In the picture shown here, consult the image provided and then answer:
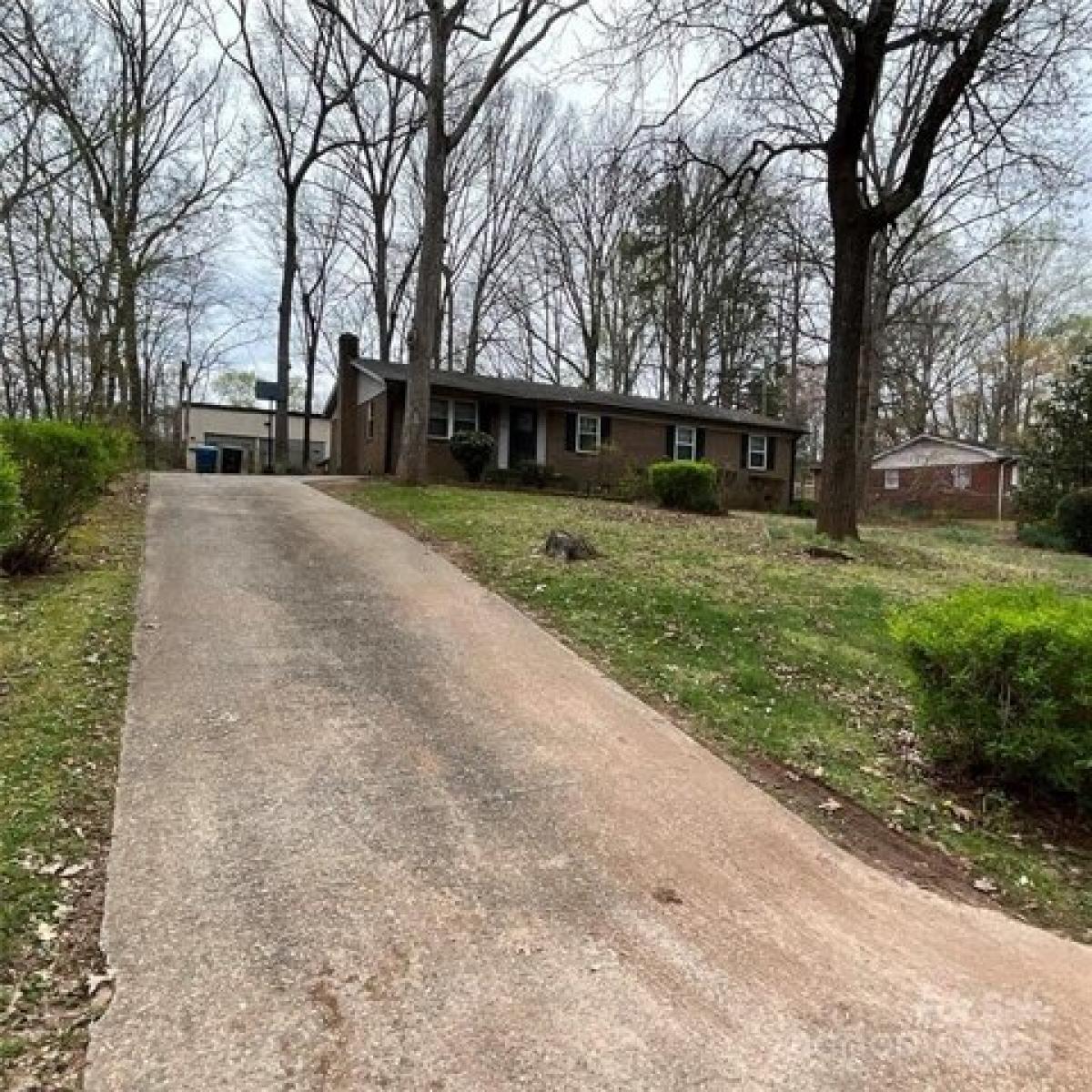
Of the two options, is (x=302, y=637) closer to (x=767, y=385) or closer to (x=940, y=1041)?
(x=940, y=1041)

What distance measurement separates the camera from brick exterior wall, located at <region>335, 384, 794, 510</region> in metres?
19.8

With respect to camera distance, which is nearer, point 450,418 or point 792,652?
point 792,652

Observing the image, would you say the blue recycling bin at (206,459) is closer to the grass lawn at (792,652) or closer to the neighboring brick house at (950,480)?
the grass lawn at (792,652)

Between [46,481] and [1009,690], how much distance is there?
7.10m

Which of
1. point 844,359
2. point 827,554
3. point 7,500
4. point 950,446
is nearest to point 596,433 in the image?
point 844,359

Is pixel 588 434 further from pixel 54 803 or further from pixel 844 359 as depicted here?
pixel 54 803

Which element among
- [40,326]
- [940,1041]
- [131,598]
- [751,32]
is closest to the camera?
[940,1041]

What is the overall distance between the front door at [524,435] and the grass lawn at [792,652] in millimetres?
8687

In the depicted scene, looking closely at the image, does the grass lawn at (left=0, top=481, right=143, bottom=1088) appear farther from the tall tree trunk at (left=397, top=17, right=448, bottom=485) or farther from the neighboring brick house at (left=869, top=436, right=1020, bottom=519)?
the neighboring brick house at (left=869, top=436, right=1020, bottom=519)

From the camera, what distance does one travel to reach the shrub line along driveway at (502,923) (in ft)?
7.06

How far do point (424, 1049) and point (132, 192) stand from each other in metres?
23.2

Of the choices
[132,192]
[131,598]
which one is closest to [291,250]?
[132,192]

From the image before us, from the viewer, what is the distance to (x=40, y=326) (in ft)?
59.0

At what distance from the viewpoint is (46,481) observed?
271 inches
